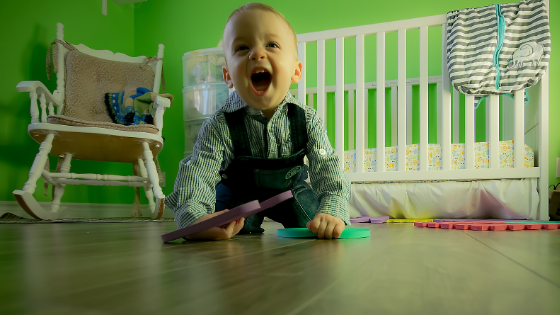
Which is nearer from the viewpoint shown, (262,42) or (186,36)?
(262,42)

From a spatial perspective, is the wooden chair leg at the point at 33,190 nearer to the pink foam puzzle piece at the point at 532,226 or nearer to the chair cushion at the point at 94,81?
the chair cushion at the point at 94,81

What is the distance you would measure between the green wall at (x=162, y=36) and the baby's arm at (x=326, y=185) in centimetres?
167

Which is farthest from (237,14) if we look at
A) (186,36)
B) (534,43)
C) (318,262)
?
(186,36)

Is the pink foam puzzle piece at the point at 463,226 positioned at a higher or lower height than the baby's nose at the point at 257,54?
lower

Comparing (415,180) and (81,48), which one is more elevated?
(81,48)

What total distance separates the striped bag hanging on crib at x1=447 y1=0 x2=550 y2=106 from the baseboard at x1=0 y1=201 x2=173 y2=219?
6.52 ft

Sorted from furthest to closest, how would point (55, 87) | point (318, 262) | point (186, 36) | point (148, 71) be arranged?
point (186, 36) < point (148, 71) < point (55, 87) < point (318, 262)

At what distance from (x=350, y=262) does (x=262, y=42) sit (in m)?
0.54

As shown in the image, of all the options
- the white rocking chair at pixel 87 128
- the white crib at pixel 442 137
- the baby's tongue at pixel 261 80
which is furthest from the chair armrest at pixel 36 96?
the baby's tongue at pixel 261 80

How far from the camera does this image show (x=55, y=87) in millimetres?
2266

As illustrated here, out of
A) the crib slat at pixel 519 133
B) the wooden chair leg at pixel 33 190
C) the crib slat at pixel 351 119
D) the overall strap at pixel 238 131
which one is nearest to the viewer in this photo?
the overall strap at pixel 238 131

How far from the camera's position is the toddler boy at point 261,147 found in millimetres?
A: 775

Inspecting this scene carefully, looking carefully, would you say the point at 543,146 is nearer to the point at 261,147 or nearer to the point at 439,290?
the point at 261,147

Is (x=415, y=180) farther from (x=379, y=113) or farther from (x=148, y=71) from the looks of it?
(x=148, y=71)
